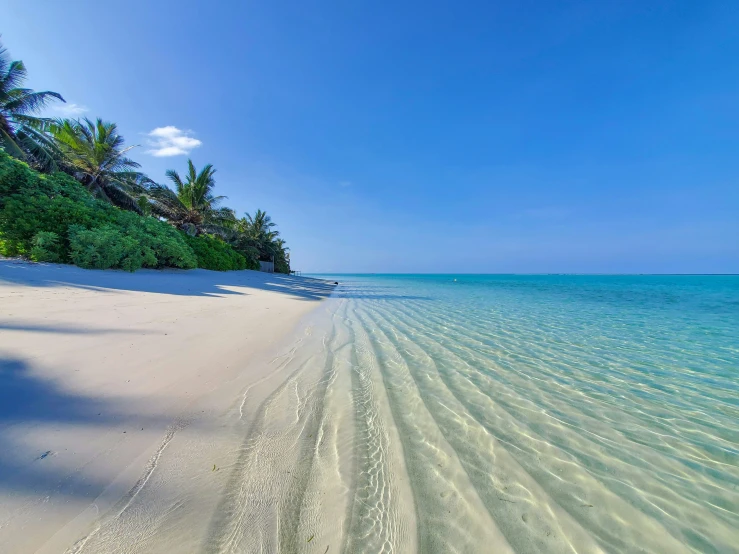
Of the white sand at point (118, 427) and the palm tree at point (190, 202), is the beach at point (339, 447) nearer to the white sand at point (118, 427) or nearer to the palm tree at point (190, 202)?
the white sand at point (118, 427)

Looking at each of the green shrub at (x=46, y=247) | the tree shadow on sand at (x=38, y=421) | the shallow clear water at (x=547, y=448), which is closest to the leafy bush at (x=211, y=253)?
the green shrub at (x=46, y=247)

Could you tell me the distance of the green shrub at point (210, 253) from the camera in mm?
21719

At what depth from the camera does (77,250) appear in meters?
11.0

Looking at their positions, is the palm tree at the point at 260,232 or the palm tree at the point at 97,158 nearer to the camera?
the palm tree at the point at 97,158

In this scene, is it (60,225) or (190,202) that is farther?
(190,202)

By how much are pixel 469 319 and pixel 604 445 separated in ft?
23.6

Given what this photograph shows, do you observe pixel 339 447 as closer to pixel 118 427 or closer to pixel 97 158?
pixel 118 427

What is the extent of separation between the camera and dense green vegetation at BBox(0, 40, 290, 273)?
10.5 m

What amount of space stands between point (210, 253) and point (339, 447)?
24302mm

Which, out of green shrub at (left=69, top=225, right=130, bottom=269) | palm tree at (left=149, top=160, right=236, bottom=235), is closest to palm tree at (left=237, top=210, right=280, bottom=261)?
palm tree at (left=149, top=160, right=236, bottom=235)

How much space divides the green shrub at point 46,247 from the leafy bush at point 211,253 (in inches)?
399

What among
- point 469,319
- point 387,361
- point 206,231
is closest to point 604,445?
point 387,361

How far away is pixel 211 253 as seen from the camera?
22844 mm

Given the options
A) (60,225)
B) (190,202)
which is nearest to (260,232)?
(190,202)
